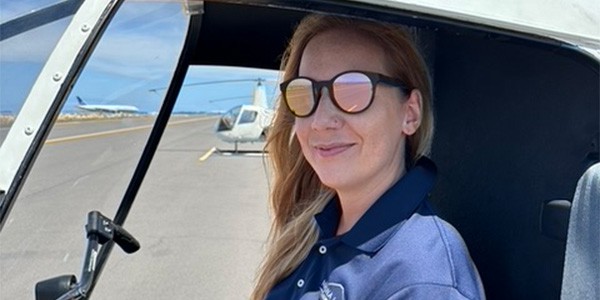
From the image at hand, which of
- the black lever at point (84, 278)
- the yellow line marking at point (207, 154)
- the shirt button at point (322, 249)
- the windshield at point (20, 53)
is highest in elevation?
the windshield at point (20, 53)

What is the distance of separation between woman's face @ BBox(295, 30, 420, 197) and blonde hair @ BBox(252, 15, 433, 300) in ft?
0.11

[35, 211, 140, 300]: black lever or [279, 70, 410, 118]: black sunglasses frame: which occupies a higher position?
[279, 70, 410, 118]: black sunglasses frame

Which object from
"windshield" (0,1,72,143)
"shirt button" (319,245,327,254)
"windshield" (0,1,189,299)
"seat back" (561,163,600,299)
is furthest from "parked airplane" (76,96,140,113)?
"seat back" (561,163,600,299)

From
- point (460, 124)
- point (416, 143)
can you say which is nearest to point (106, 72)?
point (416, 143)

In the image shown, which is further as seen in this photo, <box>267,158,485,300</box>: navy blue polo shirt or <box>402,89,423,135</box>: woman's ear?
<box>402,89,423,135</box>: woman's ear

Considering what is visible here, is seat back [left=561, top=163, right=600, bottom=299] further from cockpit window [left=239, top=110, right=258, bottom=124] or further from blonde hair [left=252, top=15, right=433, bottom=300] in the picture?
cockpit window [left=239, top=110, right=258, bottom=124]

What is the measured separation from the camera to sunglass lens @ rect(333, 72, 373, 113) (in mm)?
1343

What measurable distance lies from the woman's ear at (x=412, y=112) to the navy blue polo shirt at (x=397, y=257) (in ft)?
0.30

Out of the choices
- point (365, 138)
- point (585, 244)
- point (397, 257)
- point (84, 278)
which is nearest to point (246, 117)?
point (84, 278)

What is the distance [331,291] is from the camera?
1.30 meters

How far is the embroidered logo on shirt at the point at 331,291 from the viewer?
1.27 meters

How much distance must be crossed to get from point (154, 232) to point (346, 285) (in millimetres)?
6150

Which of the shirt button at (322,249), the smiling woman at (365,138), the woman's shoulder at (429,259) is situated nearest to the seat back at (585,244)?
the smiling woman at (365,138)

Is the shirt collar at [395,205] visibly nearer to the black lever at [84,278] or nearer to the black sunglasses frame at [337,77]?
the black sunglasses frame at [337,77]
